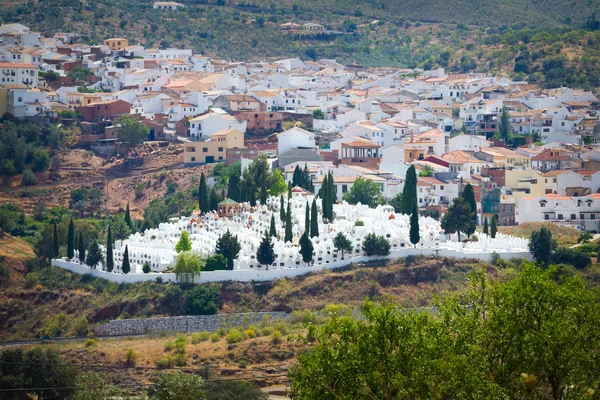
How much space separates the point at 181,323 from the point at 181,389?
490 inches

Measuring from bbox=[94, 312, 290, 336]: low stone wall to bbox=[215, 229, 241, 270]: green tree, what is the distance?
108 inches

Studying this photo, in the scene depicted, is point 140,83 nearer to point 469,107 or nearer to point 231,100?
point 231,100

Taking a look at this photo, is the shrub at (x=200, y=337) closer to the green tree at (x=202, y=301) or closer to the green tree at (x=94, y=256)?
the green tree at (x=202, y=301)

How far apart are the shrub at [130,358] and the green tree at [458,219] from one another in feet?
48.0

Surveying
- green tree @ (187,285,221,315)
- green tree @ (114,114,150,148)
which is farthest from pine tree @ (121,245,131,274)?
green tree @ (114,114,150,148)

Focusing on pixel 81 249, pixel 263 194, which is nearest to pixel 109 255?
pixel 81 249

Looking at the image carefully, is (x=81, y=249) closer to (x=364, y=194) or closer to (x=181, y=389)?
(x=364, y=194)

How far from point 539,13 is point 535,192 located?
5899 cm

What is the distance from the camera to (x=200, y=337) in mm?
50156

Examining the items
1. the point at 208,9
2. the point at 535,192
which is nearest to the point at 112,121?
the point at 535,192

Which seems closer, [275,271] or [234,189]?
[275,271]

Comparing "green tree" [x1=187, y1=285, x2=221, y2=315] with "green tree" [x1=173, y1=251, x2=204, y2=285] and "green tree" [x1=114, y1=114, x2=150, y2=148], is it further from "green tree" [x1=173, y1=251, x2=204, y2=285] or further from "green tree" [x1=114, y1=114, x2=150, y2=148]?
"green tree" [x1=114, y1=114, x2=150, y2=148]

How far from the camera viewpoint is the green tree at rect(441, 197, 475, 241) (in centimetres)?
5666

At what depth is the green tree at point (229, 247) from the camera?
178ft
